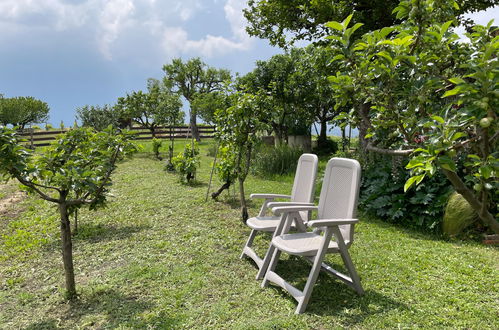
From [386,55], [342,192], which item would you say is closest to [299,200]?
[342,192]

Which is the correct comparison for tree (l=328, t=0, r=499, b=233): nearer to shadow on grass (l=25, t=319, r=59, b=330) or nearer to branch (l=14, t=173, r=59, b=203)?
branch (l=14, t=173, r=59, b=203)

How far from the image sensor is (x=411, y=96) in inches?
66.4

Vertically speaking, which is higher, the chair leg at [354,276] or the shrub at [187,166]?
the shrub at [187,166]

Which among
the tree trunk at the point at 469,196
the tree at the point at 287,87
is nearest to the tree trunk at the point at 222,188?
the tree trunk at the point at 469,196

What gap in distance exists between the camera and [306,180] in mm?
4047

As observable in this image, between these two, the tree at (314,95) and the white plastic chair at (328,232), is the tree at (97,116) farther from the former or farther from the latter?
the white plastic chair at (328,232)

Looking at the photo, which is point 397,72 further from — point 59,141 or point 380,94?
point 59,141

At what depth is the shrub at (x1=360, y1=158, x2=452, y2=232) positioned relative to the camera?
5.06 metres

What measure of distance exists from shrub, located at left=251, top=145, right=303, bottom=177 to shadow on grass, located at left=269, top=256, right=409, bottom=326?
6.93 metres

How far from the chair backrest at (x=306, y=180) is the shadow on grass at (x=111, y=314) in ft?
6.41

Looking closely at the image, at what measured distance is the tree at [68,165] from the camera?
278cm

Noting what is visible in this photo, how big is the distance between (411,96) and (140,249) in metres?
3.77

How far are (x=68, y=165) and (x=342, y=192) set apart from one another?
102 inches

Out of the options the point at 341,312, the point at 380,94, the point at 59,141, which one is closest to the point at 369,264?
the point at 341,312
